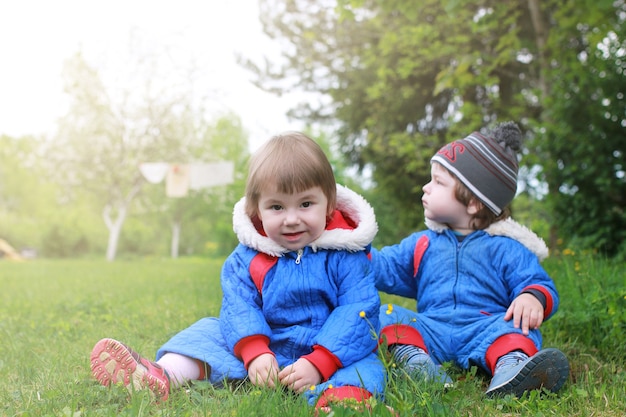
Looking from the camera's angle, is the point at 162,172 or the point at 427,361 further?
the point at 162,172

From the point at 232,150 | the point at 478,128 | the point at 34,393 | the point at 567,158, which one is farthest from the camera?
the point at 232,150

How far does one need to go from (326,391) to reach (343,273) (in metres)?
0.53

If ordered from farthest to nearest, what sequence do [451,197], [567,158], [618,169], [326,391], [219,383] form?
[567,158] → [618,169] → [451,197] → [219,383] → [326,391]

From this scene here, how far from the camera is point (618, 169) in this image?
228 inches

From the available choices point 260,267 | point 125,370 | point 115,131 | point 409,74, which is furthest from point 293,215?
point 115,131

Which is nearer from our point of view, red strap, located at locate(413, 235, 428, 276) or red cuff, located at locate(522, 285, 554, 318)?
red cuff, located at locate(522, 285, 554, 318)

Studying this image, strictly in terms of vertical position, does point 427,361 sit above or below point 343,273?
below

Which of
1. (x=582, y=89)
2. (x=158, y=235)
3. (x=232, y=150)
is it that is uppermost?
(x=582, y=89)

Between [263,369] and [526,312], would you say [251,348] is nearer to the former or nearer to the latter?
[263,369]

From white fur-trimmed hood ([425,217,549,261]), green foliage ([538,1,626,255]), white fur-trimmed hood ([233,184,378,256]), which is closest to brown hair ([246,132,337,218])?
white fur-trimmed hood ([233,184,378,256])

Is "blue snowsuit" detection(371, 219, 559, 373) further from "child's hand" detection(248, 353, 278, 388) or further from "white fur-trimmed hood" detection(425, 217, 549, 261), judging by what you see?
"child's hand" detection(248, 353, 278, 388)

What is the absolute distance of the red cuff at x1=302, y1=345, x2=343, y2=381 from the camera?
84.9 inches

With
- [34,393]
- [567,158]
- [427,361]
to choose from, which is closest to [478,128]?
[567,158]

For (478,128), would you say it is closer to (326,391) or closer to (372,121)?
(372,121)
